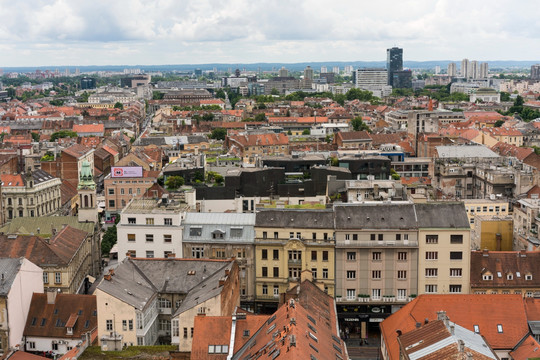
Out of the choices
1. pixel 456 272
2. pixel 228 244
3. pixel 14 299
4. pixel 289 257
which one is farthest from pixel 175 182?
pixel 456 272

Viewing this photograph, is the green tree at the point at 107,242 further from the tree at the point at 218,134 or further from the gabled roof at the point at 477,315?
the tree at the point at 218,134

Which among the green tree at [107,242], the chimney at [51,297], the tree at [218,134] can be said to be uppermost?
the tree at [218,134]

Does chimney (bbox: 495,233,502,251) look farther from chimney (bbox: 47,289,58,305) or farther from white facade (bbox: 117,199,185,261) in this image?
chimney (bbox: 47,289,58,305)

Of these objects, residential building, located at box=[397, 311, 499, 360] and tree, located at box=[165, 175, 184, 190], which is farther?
tree, located at box=[165, 175, 184, 190]

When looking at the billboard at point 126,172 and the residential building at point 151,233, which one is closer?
the residential building at point 151,233

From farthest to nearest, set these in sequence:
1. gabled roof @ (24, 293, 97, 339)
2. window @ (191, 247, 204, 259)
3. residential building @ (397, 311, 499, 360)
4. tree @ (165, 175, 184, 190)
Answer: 1. tree @ (165, 175, 184, 190)
2. window @ (191, 247, 204, 259)
3. gabled roof @ (24, 293, 97, 339)
4. residential building @ (397, 311, 499, 360)

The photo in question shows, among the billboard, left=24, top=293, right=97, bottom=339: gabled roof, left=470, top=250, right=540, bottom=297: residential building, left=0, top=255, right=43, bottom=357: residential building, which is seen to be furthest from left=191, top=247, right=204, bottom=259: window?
the billboard

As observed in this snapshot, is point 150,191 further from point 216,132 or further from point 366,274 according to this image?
point 216,132

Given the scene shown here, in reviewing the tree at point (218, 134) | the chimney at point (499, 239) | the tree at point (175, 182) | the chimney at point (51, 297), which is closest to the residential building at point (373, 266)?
the chimney at point (499, 239)
